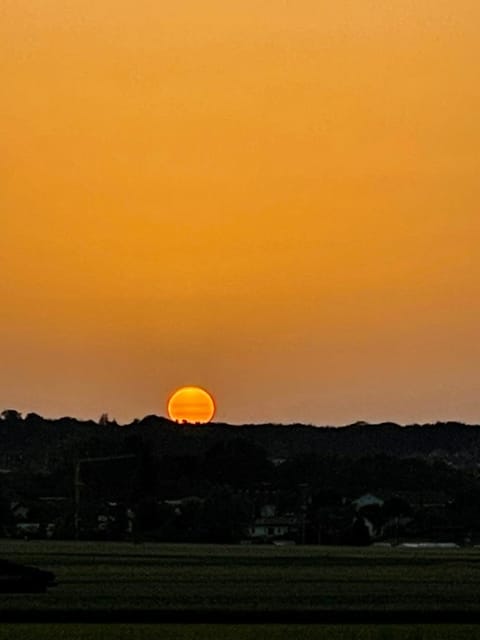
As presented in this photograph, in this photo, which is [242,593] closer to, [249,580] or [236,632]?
[249,580]

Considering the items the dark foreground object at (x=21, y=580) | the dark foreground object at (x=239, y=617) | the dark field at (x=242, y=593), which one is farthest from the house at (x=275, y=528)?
the dark foreground object at (x=239, y=617)

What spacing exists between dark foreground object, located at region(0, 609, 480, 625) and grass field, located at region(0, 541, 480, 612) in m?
1.12

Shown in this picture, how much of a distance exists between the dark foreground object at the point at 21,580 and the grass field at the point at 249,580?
1.12 feet

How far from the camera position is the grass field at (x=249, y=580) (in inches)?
1575

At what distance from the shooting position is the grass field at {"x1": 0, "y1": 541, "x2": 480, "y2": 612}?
40.0 metres

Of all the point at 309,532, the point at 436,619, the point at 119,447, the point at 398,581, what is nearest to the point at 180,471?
the point at 119,447

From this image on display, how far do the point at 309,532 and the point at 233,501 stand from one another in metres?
5.89

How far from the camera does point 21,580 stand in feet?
144

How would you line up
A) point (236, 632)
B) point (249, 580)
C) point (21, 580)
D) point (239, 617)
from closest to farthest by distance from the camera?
1. point (236, 632)
2. point (239, 617)
3. point (21, 580)
4. point (249, 580)

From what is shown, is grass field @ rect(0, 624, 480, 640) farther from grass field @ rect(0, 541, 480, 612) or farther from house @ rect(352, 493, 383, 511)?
house @ rect(352, 493, 383, 511)

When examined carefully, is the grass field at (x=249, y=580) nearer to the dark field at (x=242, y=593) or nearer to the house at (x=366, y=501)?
the dark field at (x=242, y=593)

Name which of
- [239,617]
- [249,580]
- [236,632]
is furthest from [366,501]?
[236,632]

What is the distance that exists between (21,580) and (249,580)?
29.0 feet

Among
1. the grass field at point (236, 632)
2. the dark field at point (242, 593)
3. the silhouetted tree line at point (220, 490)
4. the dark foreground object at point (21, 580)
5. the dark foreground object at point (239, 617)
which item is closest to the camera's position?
the grass field at point (236, 632)
